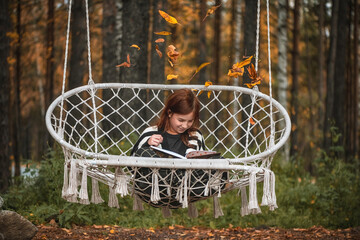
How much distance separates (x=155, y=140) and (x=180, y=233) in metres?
0.92

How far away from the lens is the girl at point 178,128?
2.67 meters

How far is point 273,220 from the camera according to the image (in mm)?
3742

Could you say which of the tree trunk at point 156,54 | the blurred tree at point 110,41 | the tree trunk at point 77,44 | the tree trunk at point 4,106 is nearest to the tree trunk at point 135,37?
the tree trunk at point 156,54

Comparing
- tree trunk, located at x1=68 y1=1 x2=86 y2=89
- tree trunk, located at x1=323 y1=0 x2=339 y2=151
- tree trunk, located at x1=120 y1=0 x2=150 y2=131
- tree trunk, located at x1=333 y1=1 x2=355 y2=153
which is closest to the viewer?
tree trunk, located at x1=120 y1=0 x2=150 y2=131

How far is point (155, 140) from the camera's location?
2594 millimetres

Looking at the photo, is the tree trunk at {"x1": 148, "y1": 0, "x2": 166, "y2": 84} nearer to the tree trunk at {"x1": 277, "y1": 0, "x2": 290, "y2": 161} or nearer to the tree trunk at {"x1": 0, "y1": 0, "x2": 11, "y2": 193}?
the tree trunk at {"x1": 0, "y1": 0, "x2": 11, "y2": 193}

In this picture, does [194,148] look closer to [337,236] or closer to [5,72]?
[337,236]

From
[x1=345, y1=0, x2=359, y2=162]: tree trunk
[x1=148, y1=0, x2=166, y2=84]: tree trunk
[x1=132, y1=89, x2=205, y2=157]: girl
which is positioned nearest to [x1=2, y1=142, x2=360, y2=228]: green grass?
[x1=132, y1=89, x2=205, y2=157]: girl

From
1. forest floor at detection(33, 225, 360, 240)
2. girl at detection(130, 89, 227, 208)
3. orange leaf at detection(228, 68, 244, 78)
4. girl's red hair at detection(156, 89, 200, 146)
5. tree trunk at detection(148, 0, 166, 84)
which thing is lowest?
forest floor at detection(33, 225, 360, 240)

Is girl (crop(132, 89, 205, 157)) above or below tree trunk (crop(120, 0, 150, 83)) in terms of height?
below

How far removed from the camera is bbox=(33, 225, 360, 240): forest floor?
3014mm

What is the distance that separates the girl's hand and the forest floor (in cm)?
75

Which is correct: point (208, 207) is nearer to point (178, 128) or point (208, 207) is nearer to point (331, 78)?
point (178, 128)

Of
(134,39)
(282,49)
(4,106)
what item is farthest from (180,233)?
(282,49)
